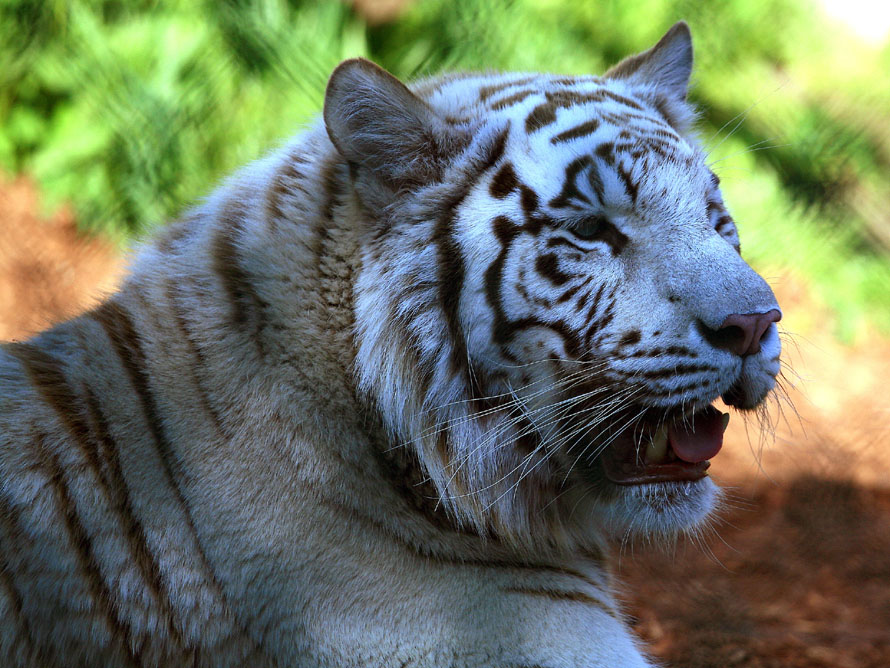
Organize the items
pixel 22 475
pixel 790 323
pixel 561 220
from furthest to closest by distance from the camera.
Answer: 1. pixel 790 323
2. pixel 561 220
3. pixel 22 475

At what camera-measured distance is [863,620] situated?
7.52 feet

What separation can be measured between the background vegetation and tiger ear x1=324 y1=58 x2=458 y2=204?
1.68m

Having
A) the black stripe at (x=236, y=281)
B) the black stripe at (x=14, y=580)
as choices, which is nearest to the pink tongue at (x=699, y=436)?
the black stripe at (x=236, y=281)

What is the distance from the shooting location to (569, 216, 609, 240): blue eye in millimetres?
1416

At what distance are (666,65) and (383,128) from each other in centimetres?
69

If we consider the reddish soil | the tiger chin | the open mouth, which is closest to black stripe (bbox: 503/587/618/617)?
the tiger chin

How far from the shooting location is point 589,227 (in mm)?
1421

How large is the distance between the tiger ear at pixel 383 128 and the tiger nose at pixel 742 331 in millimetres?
521

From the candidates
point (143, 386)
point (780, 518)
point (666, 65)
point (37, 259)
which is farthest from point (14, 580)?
point (37, 259)

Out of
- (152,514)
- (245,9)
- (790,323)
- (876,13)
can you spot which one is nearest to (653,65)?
(152,514)

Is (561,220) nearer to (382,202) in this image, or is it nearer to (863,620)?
(382,202)

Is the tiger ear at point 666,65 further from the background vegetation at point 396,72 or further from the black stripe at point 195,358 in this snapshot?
the background vegetation at point 396,72

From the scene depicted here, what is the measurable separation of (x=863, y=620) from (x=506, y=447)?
4.43ft

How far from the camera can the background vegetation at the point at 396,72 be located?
3.27m
